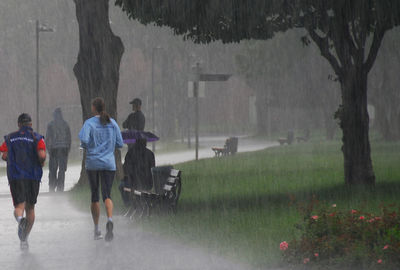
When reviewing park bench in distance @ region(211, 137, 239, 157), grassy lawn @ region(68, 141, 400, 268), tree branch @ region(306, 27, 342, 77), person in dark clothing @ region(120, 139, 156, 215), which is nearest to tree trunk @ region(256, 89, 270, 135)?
park bench in distance @ region(211, 137, 239, 157)

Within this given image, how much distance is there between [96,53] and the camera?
20094 millimetres

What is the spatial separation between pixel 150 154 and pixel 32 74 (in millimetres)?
56004

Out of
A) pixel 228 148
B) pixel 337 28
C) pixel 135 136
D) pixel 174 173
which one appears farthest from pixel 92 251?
pixel 228 148

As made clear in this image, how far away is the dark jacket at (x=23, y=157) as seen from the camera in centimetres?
1112

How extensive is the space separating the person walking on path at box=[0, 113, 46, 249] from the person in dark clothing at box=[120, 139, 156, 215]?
117 inches

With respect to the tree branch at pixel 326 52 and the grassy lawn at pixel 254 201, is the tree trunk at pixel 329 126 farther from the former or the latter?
the tree branch at pixel 326 52

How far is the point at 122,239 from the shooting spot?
1139 cm

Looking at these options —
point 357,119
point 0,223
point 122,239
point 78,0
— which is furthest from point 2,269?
point 78,0

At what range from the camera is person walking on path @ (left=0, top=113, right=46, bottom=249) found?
1113 cm

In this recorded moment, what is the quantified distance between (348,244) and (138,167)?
600cm

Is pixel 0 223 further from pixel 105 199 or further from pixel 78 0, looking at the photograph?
pixel 78 0

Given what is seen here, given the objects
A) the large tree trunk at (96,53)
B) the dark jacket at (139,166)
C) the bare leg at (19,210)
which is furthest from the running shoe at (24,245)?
the large tree trunk at (96,53)

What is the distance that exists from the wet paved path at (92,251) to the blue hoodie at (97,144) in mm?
925

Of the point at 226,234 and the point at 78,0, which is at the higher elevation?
the point at 78,0
